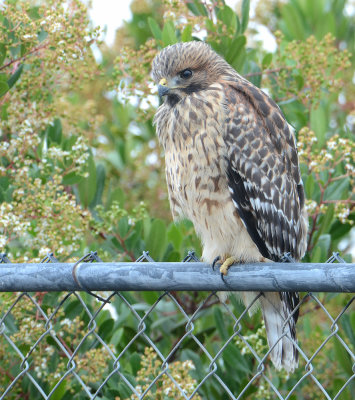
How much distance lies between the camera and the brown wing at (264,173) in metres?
3.36

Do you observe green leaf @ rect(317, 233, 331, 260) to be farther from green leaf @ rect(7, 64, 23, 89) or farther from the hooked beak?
green leaf @ rect(7, 64, 23, 89)

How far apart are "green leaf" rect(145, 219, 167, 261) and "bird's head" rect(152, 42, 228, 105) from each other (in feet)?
2.35

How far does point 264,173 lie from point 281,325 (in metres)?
0.72

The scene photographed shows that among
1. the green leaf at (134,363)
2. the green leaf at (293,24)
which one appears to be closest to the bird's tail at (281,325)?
the green leaf at (134,363)

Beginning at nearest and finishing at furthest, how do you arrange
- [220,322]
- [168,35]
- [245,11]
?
[220,322] < [168,35] < [245,11]

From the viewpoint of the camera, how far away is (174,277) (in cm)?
232

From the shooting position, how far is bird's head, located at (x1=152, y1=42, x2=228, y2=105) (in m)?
3.60

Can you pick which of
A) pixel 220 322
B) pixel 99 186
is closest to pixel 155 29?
pixel 99 186

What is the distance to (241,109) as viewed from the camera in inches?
135

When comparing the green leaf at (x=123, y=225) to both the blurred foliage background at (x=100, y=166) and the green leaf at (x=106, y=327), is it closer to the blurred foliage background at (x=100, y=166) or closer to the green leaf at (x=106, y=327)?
the blurred foliage background at (x=100, y=166)

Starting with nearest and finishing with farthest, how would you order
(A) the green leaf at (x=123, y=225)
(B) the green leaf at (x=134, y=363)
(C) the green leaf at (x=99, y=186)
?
1. (B) the green leaf at (x=134, y=363)
2. (A) the green leaf at (x=123, y=225)
3. (C) the green leaf at (x=99, y=186)

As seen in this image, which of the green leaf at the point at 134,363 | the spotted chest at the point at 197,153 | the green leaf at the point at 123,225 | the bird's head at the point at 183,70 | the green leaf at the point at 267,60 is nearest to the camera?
the spotted chest at the point at 197,153

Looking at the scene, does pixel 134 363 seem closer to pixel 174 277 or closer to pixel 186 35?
pixel 174 277

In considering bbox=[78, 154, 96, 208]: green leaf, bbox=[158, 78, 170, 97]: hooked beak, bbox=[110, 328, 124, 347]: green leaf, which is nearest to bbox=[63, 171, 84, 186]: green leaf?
bbox=[78, 154, 96, 208]: green leaf
